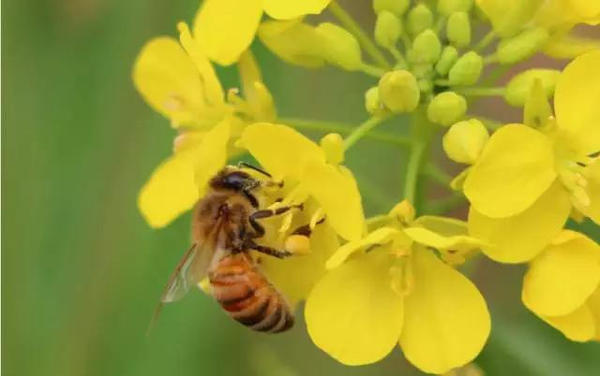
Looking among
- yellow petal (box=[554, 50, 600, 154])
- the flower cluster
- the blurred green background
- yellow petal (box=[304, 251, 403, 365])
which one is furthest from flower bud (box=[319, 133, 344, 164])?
the blurred green background

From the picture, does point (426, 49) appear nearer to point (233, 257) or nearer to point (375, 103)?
point (375, 103)

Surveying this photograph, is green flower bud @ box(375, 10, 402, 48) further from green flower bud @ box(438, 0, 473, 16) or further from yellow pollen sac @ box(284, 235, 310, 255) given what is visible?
yellow pollen sac @ box(284, 235, 310, 255)

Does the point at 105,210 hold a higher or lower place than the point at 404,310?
lower

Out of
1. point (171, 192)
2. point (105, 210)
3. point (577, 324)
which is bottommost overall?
point (105, 210)

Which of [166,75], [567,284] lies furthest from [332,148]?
[166,75]

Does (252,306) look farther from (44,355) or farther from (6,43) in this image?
(6,43)

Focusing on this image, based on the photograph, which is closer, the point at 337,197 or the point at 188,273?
the point at 337,197
